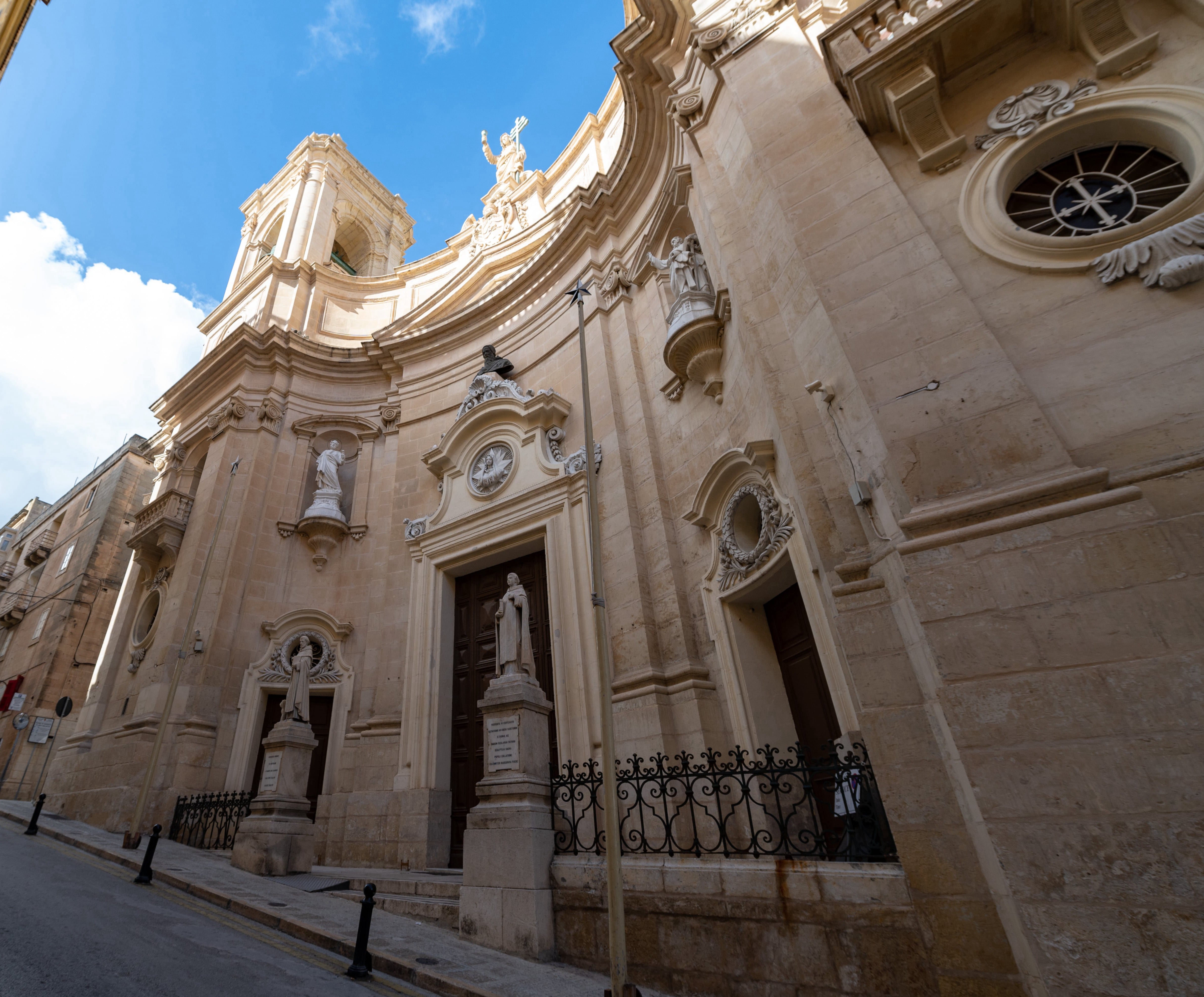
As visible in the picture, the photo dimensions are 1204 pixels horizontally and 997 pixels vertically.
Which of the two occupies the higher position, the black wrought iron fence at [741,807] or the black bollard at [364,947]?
the black wrought iron fence at [741,807]

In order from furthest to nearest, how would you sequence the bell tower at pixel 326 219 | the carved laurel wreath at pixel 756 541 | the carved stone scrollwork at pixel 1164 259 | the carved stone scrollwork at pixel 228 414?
the bell tower at pixel 326 219
the carved stone scrollwork at pixel 228 414
the carved laurel wreath at pixel 756 541
the carved stone scrollwork at pixel 1164 259

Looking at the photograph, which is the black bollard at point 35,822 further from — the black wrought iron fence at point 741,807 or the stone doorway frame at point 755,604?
the stone doorway frame at point 755,604

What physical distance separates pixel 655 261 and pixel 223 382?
13.2m

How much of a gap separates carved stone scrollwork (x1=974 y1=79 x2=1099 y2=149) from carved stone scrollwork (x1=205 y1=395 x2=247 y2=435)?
16288 millimetres

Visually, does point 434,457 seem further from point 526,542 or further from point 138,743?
point 138,743

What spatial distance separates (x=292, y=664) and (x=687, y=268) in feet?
36.4

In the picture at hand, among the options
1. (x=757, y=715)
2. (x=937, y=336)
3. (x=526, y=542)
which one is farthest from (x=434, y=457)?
(x=937, y=336)

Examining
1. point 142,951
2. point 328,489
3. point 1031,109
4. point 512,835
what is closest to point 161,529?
point 328,489

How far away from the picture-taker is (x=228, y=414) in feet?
53.7

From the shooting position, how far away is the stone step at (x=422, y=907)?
265 inches

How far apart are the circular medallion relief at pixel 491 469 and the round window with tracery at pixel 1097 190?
9116 mm

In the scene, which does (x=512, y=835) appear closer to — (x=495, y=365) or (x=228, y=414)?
(x=495, y=365)

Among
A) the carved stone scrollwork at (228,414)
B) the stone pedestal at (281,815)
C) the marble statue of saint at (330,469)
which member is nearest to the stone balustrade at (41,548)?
the carved stone scrollwork at (228,414)

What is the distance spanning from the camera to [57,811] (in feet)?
45.3
